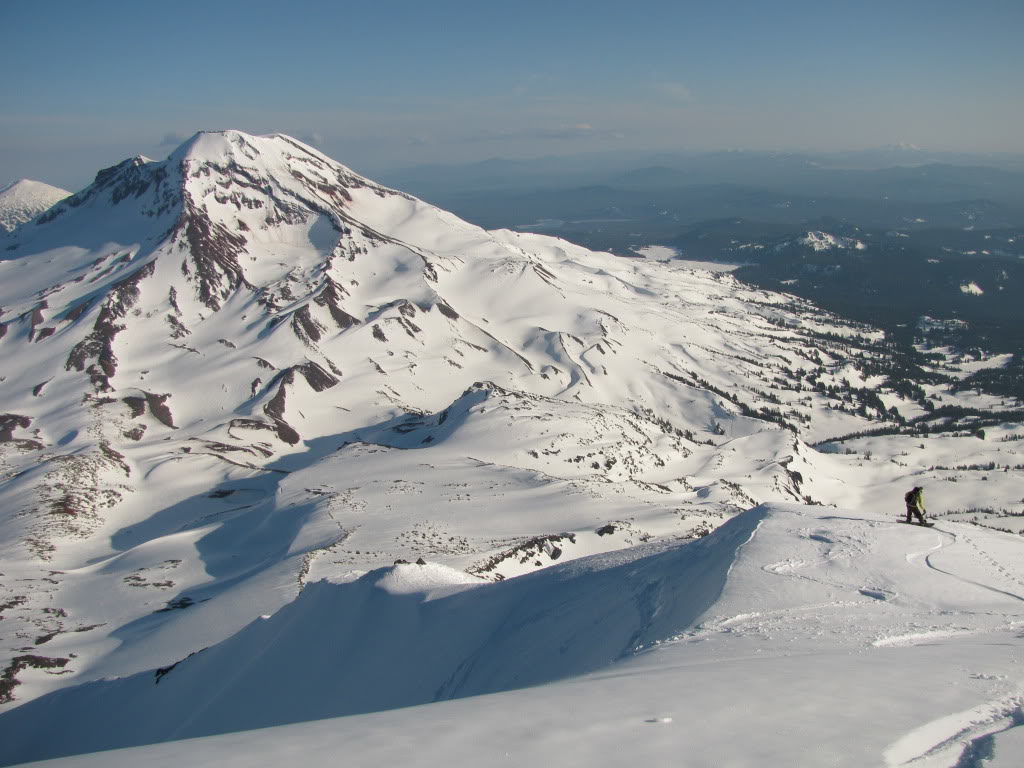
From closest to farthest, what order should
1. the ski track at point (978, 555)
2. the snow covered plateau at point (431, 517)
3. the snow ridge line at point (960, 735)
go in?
1. the snow ridge line at point (960, 735)
2. the snow covered plateau at point (431, 517)
3. the ski track at point (978, 555)

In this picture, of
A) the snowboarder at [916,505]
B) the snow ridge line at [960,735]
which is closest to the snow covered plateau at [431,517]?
the snow ridge line at [960,735]

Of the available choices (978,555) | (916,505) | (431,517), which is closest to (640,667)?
(978,555)

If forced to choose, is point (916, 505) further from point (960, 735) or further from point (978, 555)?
point (960, 735)

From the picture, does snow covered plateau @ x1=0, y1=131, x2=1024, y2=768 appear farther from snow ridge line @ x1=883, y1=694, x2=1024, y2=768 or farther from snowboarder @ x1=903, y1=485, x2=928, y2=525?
snowboarder @ x1=903, y1=485, x2=928, y2=525

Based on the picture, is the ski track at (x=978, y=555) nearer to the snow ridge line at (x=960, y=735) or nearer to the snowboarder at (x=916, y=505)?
the snowboarder at (x=916, y=505)

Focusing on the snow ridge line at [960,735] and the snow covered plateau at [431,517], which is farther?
the snow covered plateau at [431,517]
